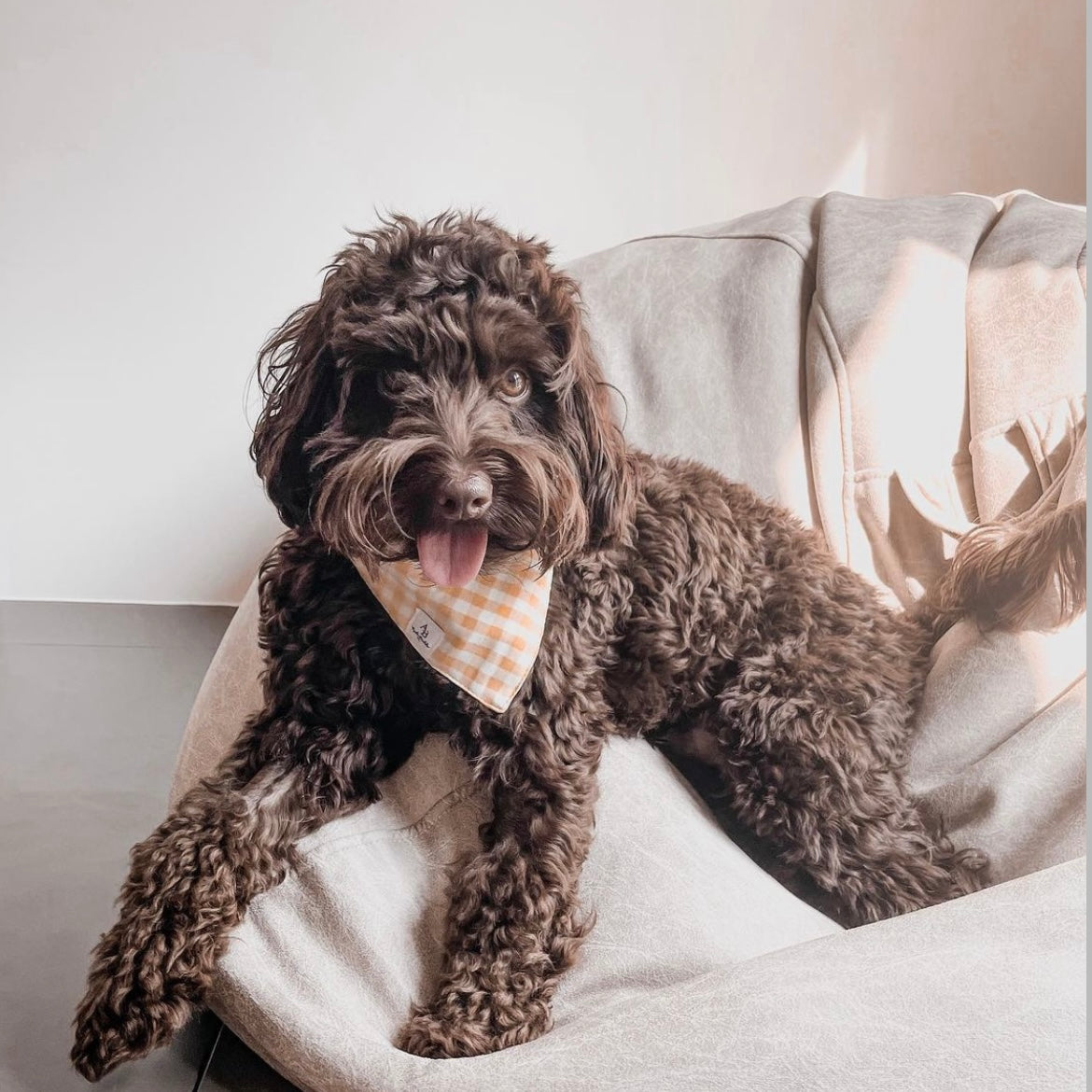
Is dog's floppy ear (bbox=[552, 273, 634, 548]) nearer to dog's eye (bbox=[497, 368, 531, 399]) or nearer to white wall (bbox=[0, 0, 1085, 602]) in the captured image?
dog's eye (bbox=[497, 368, 531, 399])

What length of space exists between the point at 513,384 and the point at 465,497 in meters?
0.19

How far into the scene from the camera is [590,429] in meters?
1.35

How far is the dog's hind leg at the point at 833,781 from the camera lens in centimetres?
148

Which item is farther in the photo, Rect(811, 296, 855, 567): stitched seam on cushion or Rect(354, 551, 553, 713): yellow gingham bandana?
Rect(811, 296, 855, 567): stitched seam on cushion

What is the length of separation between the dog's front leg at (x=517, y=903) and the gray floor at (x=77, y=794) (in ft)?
0.92

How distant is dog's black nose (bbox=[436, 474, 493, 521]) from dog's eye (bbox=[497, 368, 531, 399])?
0.47ft

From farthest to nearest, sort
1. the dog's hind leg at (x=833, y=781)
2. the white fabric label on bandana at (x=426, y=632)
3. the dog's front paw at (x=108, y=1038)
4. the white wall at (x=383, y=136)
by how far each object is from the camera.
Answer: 1. the white wall at (x=383, y=136)
2. the dog's hind leg at (x=833, y=781)
3. the white fabric label on bandana at (x=426, y=632)
4. the dog's front paw at (x=108, y=1038)

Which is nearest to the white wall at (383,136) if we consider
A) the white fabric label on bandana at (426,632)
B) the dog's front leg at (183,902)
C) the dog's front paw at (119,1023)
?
the white fabric label on bandana at (426,632)

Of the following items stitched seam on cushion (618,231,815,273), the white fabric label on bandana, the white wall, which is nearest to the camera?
the white fabric label on bandana

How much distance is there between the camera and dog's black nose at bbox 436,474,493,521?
119 centimetres

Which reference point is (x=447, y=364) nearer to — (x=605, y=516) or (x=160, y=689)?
(x=605, y=516)

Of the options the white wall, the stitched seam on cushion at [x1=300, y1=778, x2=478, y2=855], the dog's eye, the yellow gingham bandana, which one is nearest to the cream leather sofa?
the stitched seam on cushion at [x1=300, y1=778, x2=478, y2=855]

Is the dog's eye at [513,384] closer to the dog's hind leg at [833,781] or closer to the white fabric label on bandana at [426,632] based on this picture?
the white fabric label on bandana at [426,632]

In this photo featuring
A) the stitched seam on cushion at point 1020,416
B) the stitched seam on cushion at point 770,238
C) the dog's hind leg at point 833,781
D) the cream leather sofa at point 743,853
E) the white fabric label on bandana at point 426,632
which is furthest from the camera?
the stitched seam on cushion at point 770,238
